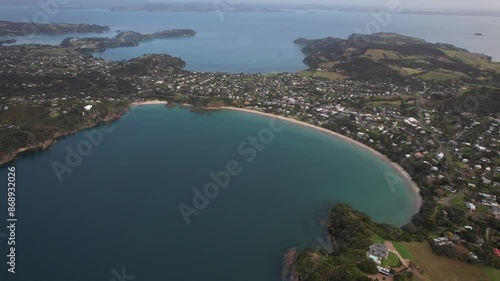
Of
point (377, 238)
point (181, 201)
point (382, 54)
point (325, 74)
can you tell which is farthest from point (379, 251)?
point (382, 54)

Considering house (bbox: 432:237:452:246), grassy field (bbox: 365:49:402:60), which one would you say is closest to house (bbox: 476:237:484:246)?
house (bbox: 432:237:452:246)

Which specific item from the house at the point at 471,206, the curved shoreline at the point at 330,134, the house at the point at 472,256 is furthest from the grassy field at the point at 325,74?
the house at the point at 472,256

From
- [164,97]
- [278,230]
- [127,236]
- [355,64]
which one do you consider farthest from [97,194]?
[355,64]

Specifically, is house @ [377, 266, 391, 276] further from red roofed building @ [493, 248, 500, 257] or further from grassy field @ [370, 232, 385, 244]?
red roofed building @ [493, 248, 500, 257]

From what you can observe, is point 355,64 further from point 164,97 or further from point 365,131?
point 164,97

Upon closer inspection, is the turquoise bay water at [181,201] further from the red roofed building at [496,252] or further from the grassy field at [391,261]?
the red roofed building at [496,252]
